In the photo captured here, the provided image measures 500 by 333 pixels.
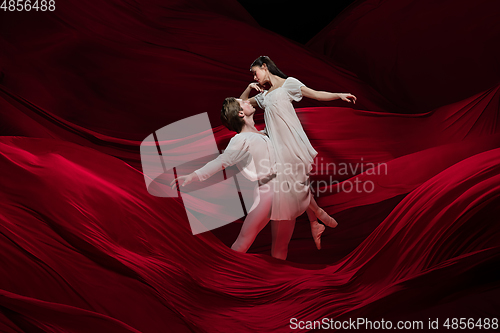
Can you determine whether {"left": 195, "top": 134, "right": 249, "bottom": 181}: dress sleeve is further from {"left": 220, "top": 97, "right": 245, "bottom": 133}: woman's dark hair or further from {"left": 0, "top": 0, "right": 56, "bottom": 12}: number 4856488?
{"left": 0, "top": 0, "right": 56, "bottom": 12}: number 4856488

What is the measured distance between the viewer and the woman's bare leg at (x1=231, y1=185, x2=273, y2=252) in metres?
2.32

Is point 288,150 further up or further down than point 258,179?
further up

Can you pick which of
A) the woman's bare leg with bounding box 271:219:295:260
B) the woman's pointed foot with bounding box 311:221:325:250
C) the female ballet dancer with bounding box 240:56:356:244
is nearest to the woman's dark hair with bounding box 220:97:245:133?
the female ballet dancer with bounding box 240:56:356:244

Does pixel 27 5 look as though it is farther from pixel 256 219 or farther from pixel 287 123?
pixel 256 219

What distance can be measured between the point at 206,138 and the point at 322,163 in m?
0.75

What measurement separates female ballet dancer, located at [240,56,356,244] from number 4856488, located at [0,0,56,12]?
5.09 feet

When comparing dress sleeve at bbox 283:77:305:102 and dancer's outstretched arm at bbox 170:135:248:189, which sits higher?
dress sleeve at bbox 283:77:305:102

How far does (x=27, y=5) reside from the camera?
2.99 meters

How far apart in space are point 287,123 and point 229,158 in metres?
0.38

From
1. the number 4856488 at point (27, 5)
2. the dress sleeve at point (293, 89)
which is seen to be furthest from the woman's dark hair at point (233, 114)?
the number 4856488 at point (27, 5)

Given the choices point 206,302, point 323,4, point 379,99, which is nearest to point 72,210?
point 206,302

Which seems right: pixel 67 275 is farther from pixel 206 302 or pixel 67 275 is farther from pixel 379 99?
pixel 379 99

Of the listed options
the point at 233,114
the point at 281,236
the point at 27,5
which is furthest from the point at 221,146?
the point at 27,5

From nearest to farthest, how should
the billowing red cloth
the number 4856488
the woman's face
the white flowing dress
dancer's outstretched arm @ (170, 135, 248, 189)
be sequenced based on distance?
the billowing red cloth → dancer's outstretched arm @ (170, 135, 248, 189) → the white flowing dress → the woman's face → the number 4856488
